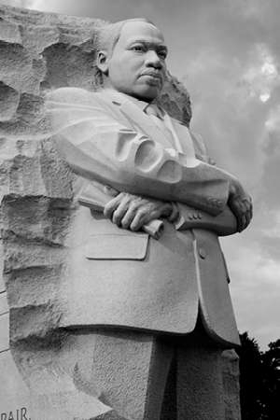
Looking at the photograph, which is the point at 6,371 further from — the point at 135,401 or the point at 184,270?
the point at 184,270

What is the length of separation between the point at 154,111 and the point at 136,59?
34 centimetres

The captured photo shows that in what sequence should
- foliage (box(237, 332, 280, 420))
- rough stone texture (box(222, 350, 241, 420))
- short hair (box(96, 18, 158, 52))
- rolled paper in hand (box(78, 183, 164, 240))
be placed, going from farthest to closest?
foliage (box(237, 332, 280, 420))
rough stone texture (box(222, 350, 241, 420))
short hair (box(96, 18, 158, 52))
rolled paper in hand (box(78, 183, 164, 240))

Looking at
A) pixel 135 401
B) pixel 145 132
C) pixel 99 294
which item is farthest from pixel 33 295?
pixel 145 132

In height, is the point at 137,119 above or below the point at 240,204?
above

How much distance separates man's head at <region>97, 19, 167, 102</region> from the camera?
4559mm

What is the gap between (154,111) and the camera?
15.2 ft

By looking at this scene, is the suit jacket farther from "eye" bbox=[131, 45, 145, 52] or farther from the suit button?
"eye" bbox=[131, 45, 145, 52]

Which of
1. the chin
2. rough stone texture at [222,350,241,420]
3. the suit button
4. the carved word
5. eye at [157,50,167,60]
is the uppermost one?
eye at [157,50,167,60]

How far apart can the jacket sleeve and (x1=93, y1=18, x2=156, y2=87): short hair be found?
0.53 meters

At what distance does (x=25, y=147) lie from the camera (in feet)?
14.3

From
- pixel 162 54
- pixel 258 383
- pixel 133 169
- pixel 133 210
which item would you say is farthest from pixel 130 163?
pixel 258 383

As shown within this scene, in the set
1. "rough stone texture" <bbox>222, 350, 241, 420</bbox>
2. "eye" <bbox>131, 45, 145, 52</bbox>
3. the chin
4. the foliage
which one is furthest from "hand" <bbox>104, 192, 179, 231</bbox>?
the foliage

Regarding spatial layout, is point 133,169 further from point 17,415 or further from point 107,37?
point 17,415

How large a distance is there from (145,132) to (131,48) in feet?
1.93
